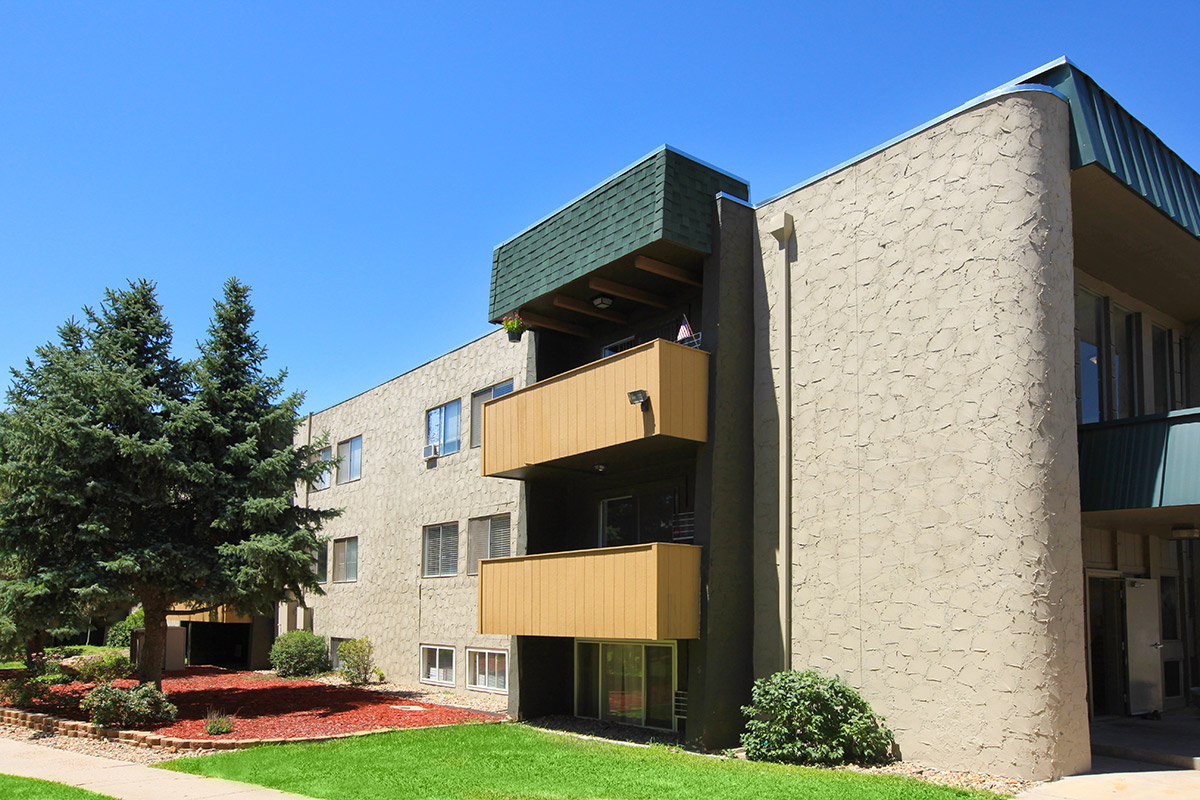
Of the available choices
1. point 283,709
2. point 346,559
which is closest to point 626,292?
point 283,709

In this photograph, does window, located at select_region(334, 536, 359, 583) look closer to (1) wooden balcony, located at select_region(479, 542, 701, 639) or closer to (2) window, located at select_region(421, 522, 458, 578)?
(2) window, located at select_region(421, 522, 458, 578)

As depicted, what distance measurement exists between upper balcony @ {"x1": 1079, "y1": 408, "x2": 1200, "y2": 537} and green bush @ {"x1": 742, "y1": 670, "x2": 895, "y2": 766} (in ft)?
13.7

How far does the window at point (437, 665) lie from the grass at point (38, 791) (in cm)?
1099

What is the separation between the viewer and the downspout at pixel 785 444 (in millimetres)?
13242

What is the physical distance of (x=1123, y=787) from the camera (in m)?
9.94

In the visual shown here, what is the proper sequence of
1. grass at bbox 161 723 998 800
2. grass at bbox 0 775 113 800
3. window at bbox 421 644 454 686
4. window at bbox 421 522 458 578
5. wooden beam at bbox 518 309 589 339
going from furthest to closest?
window at bbox 421 522 458 578 < window at bbox 421 644 454 686 < wooden beam at bbox 518 309 589 339 < grass at bbox 0 775 113 800 < grass at bbox 161 723 998 800

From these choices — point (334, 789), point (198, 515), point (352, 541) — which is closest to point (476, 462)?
point (198, 515)

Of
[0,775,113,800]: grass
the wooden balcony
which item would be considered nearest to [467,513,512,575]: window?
the wooden balcony

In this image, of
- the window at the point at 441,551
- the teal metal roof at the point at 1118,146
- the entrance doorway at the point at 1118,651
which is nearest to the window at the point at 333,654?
the window at the point at 441,551

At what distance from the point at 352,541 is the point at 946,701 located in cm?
2037

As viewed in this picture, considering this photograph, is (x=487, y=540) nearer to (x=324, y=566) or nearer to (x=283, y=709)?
(x=283, y=709)

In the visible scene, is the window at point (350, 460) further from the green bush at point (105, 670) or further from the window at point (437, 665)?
the green bush at point (105, 670)

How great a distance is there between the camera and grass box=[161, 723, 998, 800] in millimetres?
10180

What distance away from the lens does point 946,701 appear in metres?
11.1
